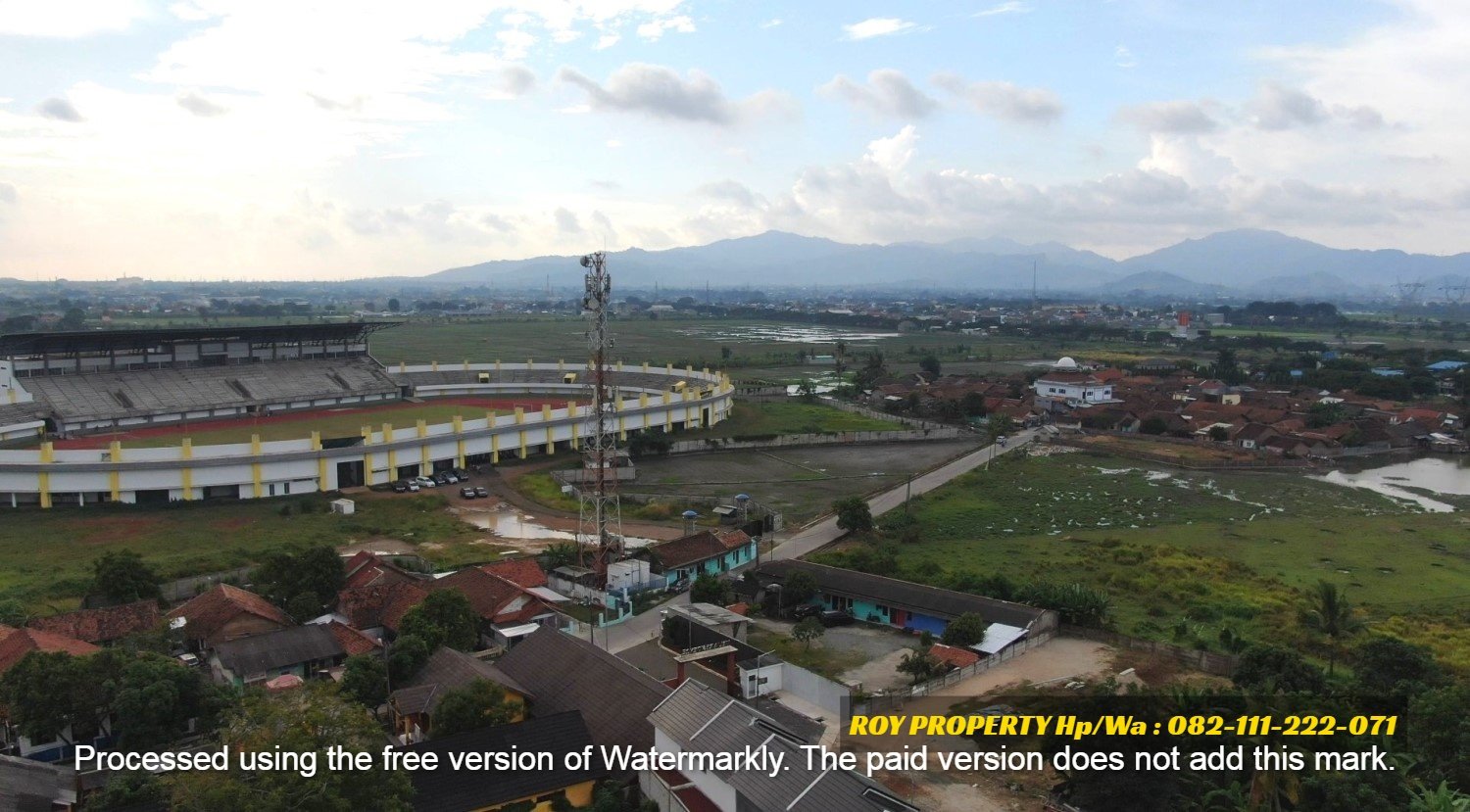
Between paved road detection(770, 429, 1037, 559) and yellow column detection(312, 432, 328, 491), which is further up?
yellow column detection(312, 432, 328, 491)

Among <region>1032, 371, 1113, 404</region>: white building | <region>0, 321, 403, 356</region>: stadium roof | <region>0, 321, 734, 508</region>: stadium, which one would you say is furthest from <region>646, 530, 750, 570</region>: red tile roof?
<region>1032, 371, 1113, 404</region>: white building

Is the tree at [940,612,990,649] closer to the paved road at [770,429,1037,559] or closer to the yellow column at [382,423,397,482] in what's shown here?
the paved road at [770,429,1037,559]

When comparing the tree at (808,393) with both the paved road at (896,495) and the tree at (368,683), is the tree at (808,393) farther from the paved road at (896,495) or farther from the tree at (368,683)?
the tree at (368,683)

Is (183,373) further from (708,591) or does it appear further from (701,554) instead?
(708,591)

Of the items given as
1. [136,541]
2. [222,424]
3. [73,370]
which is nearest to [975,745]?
[136,541]

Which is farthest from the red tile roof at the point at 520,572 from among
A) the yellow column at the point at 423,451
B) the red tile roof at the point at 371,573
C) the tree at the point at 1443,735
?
the tree at the point at 1443,735

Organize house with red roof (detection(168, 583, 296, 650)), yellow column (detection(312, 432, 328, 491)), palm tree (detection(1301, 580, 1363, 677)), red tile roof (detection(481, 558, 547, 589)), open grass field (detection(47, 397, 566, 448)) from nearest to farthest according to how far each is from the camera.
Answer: house with red roof (detection(168, 583, 296, 650)) < palm tree (detection(1301, 580, 1363, 677)) < red tile roof (detection(481, 558, 547, 589)) < yellow column (detection(312, 432, 328, 491)) < open grass field (detection(47, 397, 566, 448))

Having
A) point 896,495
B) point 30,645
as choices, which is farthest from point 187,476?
point 896,495

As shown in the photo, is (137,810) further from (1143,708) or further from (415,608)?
(1143,708)
